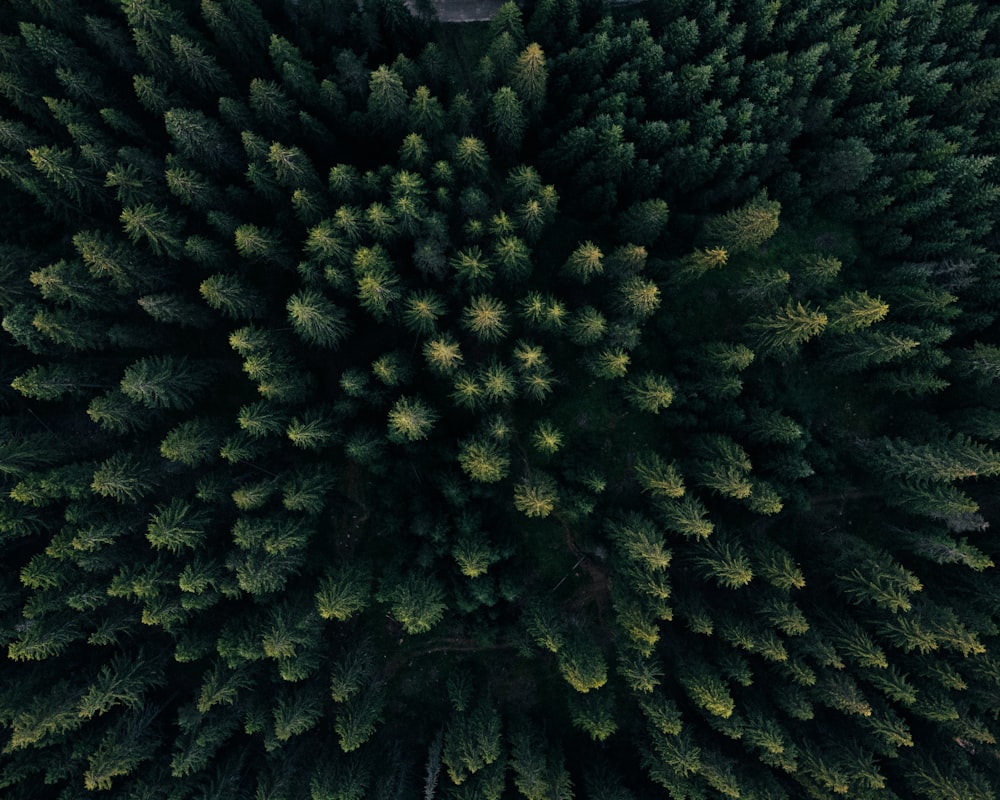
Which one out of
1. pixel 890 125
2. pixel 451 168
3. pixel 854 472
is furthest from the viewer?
pixel 854 472

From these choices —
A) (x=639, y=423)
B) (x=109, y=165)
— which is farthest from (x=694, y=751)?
(x=109, y=165)

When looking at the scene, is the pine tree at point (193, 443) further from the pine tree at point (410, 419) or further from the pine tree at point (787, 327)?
the pine tree at point (787, 327)

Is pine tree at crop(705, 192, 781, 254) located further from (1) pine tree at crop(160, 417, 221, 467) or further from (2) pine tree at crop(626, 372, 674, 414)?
(1) pine tree at crop(160, 417, 221, 467)

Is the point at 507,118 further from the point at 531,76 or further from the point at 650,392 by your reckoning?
the point at 650,392

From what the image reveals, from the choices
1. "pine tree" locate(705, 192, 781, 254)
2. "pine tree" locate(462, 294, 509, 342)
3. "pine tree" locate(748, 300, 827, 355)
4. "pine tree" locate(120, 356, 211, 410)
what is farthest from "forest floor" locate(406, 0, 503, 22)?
"pine tree" locate(120, 356, 211, 410)

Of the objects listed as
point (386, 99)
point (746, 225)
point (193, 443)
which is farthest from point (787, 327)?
point (193, 443)

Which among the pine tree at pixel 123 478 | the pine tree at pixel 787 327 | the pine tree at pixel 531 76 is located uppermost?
the pine tree at pixel 531 76

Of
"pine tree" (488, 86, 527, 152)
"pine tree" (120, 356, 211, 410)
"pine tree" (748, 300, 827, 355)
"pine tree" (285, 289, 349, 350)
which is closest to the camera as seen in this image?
"pine tree" (285, 289, 349, 350)

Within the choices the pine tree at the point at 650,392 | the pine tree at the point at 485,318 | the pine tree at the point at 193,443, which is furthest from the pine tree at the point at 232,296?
the pine tree at the point at 650,392

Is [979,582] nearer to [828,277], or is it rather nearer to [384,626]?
[828,277]
